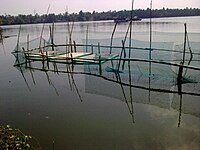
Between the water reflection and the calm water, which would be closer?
the calm water

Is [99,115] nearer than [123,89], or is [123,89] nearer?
[99,115]

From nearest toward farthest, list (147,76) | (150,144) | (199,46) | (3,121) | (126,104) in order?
(150,144), (3,121), (126,104), (147,76), (199,46)

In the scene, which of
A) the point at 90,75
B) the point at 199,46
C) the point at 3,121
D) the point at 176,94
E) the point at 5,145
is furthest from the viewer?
the point at 199,46

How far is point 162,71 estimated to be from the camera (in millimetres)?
10016

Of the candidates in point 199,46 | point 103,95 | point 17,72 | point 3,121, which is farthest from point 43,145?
point 199,46

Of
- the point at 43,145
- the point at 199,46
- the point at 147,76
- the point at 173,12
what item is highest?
the point at 173,12

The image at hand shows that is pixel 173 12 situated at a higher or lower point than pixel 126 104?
higher

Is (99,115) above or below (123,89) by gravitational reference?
below

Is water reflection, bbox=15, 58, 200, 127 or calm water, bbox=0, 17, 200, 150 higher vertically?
water reflection, bbox=15, 58, 200, 127

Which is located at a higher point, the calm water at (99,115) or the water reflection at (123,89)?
the water reflection at (123,89)

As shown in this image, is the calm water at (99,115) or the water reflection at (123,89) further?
the water reflection at (123,89)

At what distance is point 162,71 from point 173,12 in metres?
70.8

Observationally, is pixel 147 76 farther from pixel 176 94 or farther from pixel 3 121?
pixel 3 121

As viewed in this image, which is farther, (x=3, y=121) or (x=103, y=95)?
(x=103, y=95)
